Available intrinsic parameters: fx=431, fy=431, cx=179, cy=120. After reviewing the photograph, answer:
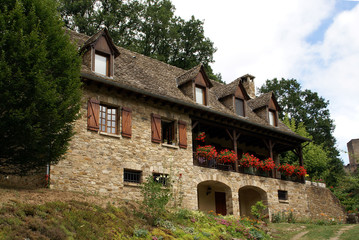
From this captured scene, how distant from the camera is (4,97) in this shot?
1242 centimetres

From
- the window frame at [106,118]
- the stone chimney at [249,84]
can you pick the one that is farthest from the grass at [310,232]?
the stone chimney at [249,84]

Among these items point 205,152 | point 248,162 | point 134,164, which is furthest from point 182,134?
point 248,162

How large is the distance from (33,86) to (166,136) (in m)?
8.59

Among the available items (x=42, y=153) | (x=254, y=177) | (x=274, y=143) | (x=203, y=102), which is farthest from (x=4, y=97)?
(x=274, y=143)

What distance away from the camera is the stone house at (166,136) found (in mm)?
16781

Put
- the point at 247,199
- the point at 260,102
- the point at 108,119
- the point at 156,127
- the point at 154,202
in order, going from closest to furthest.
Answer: the point at 154,202 < the point at 108,119 < the point at 156,127 < the point at 247,199 < the point at 260,102

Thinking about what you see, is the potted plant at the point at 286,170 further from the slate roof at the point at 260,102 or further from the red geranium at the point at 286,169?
the slate roof at the point at 260,102

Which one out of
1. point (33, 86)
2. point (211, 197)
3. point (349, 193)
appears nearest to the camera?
point (33, 86)

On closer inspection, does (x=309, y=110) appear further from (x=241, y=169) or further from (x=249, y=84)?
(x=241, y=169)

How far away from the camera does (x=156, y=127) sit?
1909 centimetres

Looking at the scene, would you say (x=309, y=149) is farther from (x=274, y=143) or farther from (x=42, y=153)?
(x=42, y=153)

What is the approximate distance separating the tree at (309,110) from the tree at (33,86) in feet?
114

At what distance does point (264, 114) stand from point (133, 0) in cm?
1457

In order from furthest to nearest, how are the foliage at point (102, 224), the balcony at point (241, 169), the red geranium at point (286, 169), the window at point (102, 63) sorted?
the red geranium at point (286, 169), the balcony at point (241, 169), the window at point (102, 63), the foliage at point (102, 224)
